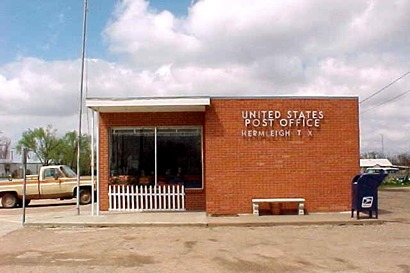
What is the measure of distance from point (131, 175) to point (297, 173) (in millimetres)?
5798

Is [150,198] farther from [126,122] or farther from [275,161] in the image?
[275,161]

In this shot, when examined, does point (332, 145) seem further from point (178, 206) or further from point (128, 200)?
point (128, 200)

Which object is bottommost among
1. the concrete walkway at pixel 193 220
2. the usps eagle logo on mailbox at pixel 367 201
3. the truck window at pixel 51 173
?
the concrete walkway at pixel 193 220

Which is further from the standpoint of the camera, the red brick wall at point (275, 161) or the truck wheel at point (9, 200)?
the truck wheel at point (9, 200)

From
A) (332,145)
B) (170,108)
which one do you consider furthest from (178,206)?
(332,145)

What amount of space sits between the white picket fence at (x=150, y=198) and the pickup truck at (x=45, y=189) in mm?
7684

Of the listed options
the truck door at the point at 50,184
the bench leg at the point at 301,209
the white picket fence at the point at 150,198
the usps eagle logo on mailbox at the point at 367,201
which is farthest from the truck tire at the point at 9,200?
the usps eagle logo on mailbox at the point at 367,201

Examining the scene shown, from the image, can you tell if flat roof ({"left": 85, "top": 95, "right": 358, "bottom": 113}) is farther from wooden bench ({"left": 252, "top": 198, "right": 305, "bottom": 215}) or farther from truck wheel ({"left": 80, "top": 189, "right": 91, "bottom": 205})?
truck wheel ({"left": 80, "top": 189, "right": 91, "bottom": 205})

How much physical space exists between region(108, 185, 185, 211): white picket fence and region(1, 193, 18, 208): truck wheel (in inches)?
378

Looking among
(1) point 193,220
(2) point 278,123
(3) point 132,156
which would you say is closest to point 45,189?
(3) point 132,156

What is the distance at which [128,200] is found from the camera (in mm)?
18562

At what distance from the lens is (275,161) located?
17188 millimetres

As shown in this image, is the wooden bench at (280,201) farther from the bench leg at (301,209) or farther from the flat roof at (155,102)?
the flat roof at (155,102)

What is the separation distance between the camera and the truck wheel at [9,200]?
2597 cm
